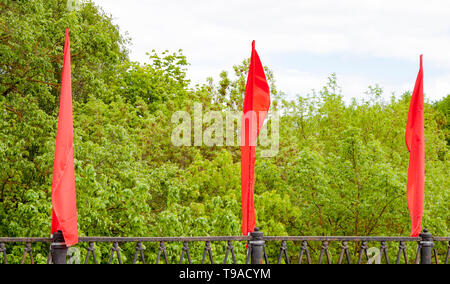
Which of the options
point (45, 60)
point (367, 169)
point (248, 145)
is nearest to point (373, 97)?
point (367, 169)

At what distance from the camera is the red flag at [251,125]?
22.1ft

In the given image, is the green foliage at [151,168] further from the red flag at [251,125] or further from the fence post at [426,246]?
the fence post at [426,246]

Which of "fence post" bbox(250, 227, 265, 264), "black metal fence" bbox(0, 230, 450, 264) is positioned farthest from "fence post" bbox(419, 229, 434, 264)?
"fence post" bbox(250, 227, 265, 264)

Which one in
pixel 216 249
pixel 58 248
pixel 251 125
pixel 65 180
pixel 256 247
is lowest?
pixel 216 249

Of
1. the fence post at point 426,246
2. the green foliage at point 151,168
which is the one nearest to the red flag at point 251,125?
the fence post at point 426,246

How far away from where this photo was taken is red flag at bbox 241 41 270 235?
22.1ft

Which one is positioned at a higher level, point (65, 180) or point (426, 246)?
point (65, 180)

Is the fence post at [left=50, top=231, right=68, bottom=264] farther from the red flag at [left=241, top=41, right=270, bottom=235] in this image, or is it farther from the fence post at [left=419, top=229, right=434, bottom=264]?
the fence post at [left=419, top=229, right=434, bottom=264]

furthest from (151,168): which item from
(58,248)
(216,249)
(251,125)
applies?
(58,248)

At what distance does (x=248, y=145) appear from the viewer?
6809 mm

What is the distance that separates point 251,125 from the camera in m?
6.74

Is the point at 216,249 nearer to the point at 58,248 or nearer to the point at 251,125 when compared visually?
the point at 251,125

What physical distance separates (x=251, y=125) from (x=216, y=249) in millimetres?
7166

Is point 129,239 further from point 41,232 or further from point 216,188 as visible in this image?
point 216,188
